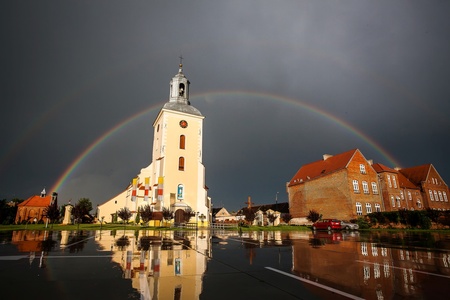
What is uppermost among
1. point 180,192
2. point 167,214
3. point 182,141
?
point 182,141

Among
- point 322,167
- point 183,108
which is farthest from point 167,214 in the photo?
point 322,167

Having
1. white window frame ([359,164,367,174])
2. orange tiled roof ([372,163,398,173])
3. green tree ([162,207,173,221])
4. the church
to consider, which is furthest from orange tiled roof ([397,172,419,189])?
green tree ([162,207,173,221])

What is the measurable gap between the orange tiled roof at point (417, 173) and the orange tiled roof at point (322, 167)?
22.1 m

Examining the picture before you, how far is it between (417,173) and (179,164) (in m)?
53.6

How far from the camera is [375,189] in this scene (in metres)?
47.4

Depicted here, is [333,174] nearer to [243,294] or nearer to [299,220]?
[299,220]

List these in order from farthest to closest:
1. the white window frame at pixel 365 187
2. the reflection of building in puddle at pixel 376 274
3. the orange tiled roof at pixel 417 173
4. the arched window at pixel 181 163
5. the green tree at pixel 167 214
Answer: the orange tiled roof at pixel 417 173, the white window frame at pixel 365 187, the arched window at pixel 181 163, the green tree at pixel 167 214, the reflection of building in puddle at pixel 376 274

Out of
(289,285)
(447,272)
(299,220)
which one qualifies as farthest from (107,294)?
(299,220)

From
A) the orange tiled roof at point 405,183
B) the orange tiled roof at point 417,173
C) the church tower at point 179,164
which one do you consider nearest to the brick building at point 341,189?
the orange tiled roof at point 405,183

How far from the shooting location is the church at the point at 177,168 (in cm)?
4066

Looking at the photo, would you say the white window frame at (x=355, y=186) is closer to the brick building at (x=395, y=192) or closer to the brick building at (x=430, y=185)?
the brick building at (x=395, y=192)

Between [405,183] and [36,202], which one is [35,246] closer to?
[405,183]

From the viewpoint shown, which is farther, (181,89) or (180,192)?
(181,89)

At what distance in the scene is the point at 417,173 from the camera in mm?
60562
